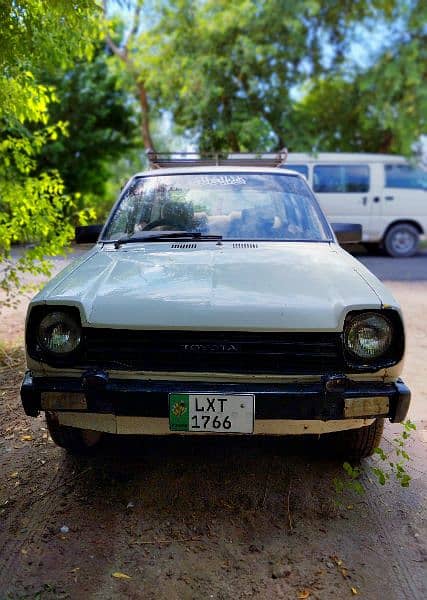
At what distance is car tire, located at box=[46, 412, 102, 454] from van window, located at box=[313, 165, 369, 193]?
29.3 ft

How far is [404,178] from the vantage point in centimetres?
1104

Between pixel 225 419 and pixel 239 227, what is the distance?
1498 mm

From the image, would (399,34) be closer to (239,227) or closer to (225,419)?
(239,227)

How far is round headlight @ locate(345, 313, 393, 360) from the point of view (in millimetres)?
2312


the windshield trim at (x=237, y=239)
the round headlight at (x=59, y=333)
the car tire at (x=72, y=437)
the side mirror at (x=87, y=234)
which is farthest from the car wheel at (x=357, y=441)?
the side mirror at (x=87, y=234)

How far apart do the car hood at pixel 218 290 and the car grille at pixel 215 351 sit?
0.19 feet

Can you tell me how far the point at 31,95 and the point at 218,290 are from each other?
8.83ft

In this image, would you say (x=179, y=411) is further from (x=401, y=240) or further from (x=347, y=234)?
(x=401, y=240)

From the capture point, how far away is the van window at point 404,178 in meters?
11.0

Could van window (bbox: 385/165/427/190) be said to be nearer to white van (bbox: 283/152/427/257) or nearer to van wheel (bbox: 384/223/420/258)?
white van (bbox: 283/152/427/257)

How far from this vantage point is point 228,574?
208cm

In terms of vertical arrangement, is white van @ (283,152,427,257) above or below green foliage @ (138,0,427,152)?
below

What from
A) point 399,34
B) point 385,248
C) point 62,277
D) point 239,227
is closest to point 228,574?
point 62,277

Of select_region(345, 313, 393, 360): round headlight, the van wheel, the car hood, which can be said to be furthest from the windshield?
the van wheel
